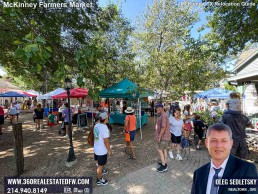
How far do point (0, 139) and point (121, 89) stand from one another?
Result: 290 inches

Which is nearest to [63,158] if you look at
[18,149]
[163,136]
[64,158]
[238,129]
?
Result: [64,158]

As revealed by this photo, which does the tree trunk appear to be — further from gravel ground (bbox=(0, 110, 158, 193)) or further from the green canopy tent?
the green canopy tent

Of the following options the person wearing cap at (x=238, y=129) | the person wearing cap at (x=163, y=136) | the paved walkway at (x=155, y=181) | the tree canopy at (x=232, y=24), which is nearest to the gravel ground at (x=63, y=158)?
the paved walkway at (x=155, y=181)

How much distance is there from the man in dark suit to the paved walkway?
2710mm

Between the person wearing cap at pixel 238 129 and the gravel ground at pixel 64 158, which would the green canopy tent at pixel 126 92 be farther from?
the person wearing cap at pixel 238 129

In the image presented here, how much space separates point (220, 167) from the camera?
144 centimetres

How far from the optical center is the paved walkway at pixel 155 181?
12.7ft

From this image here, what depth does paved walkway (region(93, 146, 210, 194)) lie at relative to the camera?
3881 mm

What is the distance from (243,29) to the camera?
6.18 m

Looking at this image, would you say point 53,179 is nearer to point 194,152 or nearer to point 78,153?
point 78,153

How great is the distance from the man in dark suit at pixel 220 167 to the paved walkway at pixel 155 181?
2710mm

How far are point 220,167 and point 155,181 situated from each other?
324 centimetres

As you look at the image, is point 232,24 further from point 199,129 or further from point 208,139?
point 208,139

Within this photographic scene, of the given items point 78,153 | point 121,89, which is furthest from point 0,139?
point 121,89
